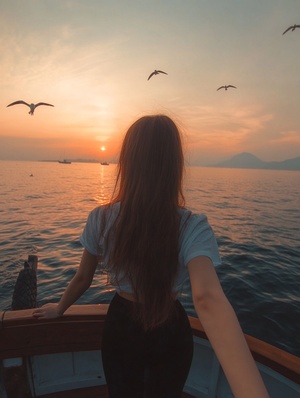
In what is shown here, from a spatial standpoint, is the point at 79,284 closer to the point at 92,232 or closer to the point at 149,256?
the point at 92,232

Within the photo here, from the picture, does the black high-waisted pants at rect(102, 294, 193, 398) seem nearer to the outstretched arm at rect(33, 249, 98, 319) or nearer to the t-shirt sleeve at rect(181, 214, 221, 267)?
the outstretched arm at rect(33, 249, 98, 319)

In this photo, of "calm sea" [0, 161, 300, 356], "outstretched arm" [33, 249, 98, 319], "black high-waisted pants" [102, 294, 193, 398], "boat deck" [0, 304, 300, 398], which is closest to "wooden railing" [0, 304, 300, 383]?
"boat deck" [0, 304, 300, 398]

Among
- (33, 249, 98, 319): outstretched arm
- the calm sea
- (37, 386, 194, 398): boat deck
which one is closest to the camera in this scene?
(33, 249, 98, 319): outstretched arm

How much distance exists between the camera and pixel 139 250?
161cm

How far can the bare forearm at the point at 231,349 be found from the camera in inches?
43.3

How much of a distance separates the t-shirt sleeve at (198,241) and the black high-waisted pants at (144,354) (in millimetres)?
569

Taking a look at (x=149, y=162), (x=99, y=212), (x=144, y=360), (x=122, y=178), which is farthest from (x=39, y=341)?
(x=149, y=162)

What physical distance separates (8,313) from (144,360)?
1.65 m

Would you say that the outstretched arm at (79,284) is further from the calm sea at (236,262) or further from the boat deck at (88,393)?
the boat deck at (88,393)

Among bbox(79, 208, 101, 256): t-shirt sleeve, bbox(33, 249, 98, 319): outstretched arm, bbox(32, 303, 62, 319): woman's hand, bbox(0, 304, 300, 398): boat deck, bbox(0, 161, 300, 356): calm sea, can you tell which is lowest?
bbox(0, 161, 300, 356): calm sea

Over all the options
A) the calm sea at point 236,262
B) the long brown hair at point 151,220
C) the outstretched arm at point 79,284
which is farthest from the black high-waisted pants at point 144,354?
the calm sea at point 236,262

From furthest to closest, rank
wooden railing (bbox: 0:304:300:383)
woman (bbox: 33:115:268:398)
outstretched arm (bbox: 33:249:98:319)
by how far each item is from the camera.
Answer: wooden railing (bbox: 0:304:300:383)
outstretched arm (bbox: 33:249:98:319)
woman (bbox: 33:115:268:398)

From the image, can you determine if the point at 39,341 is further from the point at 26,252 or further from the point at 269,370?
the point at 26,252

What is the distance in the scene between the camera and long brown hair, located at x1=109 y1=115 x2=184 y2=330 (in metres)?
1.58
